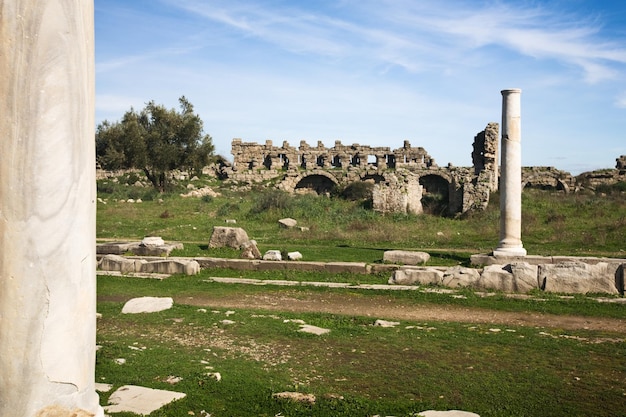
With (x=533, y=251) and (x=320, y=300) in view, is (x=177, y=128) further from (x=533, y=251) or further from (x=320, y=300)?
(x=320, y=300)

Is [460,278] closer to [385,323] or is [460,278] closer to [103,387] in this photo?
[385,323]

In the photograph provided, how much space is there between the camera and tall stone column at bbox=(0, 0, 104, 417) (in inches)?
123

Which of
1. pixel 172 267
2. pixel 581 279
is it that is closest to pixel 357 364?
pixel 581 279

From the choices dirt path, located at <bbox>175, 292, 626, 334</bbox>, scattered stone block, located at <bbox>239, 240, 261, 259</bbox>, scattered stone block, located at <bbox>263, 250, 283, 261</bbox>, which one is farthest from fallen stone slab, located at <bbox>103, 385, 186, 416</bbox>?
scattered stone block, located at <bbox>239, 240, 261, 259</bbox>

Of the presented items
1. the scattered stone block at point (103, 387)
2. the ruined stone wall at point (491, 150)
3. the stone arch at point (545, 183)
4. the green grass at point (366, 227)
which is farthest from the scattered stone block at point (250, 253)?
the stone arch at point (545, 183)

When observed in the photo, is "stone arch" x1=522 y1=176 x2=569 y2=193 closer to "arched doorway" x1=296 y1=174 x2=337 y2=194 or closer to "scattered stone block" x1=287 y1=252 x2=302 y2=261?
"arched doorway" x1=296 y1=174 x2=337 y2=194

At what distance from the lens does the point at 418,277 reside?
12.9m

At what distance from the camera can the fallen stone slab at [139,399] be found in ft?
17.3

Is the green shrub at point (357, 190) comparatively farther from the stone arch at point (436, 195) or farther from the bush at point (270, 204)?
the bush at point (270, 204)

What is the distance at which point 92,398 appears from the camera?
3.44 m

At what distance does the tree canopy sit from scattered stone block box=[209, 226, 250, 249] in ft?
73.4

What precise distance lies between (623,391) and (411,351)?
2347 mm

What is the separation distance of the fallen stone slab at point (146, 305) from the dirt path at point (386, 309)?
2.39ft

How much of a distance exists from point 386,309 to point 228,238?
741 cm
